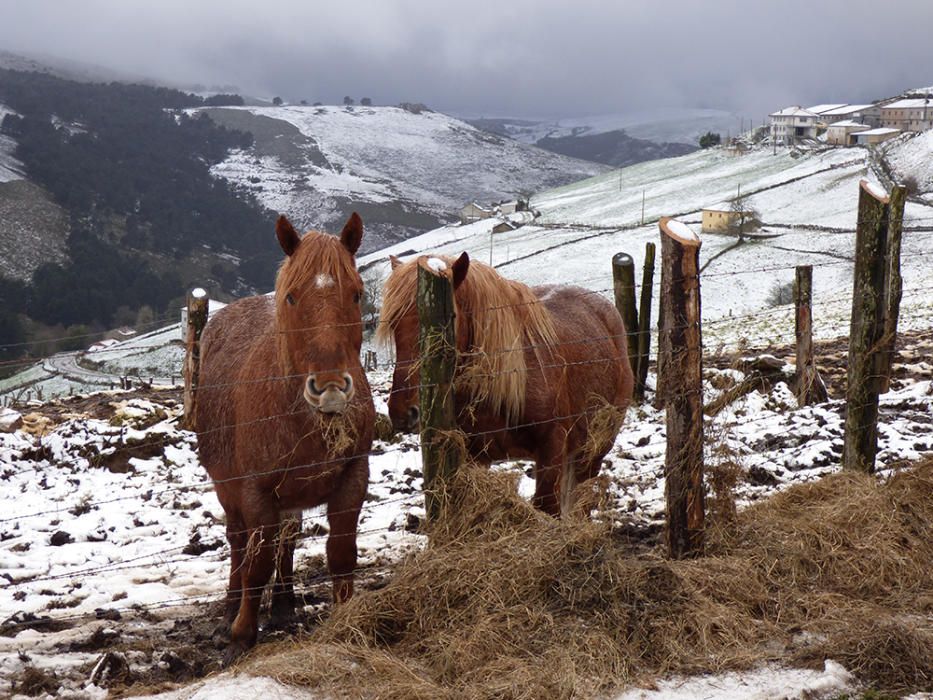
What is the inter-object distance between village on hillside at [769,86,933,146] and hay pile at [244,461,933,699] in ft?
327

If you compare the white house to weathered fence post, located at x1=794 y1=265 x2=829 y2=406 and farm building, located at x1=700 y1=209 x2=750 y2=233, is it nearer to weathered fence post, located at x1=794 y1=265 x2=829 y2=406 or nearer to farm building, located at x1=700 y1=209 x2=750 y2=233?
farm building, located at x1=700 y1=209 x2=750 y2=233

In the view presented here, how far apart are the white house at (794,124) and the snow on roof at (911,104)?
10540 mm

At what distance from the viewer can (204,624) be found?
16.7 ft

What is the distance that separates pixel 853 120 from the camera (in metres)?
122

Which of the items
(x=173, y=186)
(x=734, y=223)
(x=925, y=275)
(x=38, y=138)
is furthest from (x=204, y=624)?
(x=38, y=138)

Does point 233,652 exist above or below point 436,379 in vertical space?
below

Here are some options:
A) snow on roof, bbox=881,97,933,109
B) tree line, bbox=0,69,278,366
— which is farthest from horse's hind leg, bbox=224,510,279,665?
snow on roof, bbox=881,97,933,109

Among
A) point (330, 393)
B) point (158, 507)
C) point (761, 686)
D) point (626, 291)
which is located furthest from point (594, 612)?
point (626, 291)

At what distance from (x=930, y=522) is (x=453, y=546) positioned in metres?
3.27

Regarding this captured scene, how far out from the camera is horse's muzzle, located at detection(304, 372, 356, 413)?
3.91 metres

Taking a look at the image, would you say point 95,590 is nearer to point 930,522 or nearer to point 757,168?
point 930,522

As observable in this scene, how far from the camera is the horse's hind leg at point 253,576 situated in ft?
14.4

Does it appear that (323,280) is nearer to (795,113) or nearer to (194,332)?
(194,332)

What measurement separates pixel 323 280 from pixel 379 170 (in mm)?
164945
